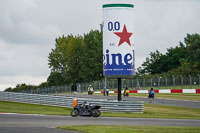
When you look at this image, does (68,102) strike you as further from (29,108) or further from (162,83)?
(162,83)

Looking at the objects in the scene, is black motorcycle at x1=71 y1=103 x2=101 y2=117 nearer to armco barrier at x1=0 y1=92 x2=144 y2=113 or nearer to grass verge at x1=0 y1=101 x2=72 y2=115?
armco barrier at x1=0 y1=92 x2=144 y2=113

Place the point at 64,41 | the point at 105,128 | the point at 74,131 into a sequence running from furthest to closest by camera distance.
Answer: the point at 64,41 → the point at 105,128 → the point at 74,131

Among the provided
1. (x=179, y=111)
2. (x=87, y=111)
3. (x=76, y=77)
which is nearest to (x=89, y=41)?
(x=76, y=77)

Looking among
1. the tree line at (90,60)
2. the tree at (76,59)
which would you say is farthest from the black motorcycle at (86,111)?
the tree at (76,59)

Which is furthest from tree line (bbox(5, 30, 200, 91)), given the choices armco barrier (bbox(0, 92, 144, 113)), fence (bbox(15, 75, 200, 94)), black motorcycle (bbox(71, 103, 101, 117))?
black motorcycle (bbox(71, 103, 101, 117))

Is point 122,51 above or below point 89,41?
below

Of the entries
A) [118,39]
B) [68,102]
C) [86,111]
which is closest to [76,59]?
[68,102]

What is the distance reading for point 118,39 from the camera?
3725cm

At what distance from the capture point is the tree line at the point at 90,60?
125 m

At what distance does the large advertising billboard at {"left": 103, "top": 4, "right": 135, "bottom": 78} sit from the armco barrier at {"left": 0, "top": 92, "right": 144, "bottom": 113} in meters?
2.27

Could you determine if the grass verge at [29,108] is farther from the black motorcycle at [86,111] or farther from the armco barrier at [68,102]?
the black motorcycle at [86,111]

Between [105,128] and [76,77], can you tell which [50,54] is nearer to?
[76,77]

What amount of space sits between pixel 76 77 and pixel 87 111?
343 ft

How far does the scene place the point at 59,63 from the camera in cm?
Answer: 14712
